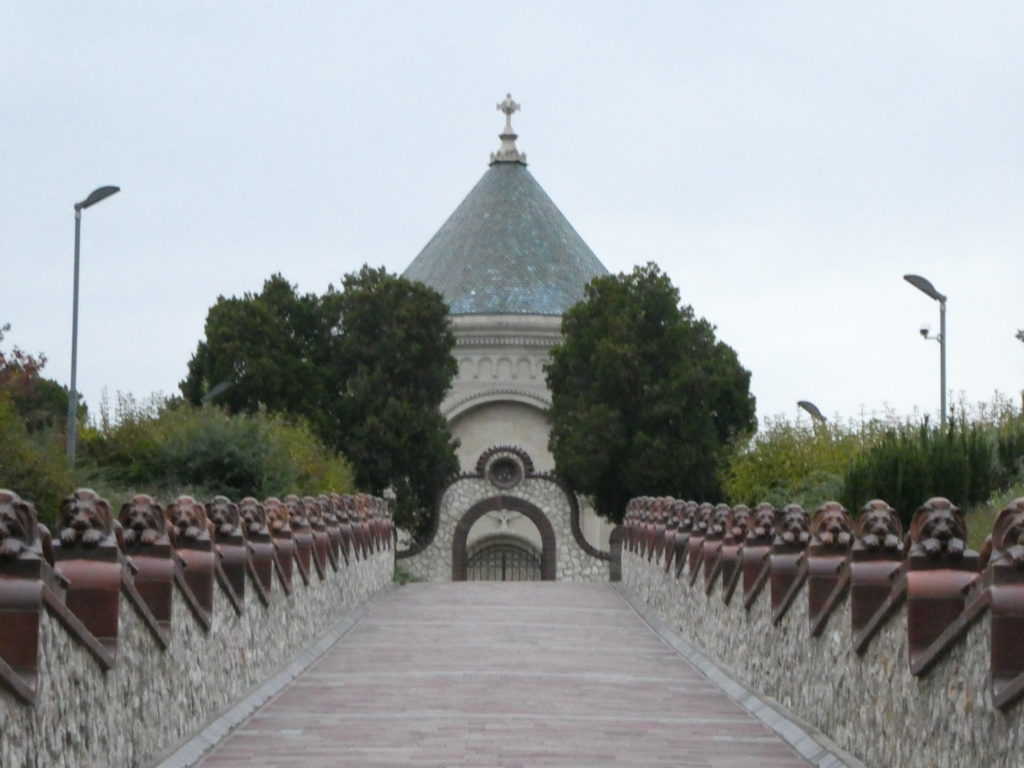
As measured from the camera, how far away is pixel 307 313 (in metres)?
49.0

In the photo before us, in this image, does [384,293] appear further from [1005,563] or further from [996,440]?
[1005,563]

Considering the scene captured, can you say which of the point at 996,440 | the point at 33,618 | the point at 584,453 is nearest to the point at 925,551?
the point at 33,618

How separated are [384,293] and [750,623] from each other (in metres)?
32.3

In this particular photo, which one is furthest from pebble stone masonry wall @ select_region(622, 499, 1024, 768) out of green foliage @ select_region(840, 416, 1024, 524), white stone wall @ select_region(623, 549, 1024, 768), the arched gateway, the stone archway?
the arched gateway

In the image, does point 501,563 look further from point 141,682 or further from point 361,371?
point 141,682

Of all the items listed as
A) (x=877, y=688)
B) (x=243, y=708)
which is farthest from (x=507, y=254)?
(x=877, y=688)

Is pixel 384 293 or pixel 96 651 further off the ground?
pixel 384 293

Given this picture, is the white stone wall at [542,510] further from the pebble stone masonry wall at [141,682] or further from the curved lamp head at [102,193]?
the pebble stone masonry wall at [141,682]

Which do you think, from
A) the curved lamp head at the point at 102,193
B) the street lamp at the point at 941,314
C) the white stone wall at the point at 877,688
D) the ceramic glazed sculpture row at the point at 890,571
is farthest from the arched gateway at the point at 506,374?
the white stone wall at the point at 877,688

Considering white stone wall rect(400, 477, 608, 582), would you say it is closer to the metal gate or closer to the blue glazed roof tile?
the metal gate

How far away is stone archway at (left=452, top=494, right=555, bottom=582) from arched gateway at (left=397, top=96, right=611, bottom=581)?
0.02 meters

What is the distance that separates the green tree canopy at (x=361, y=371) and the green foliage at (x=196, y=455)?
10115 millimetres

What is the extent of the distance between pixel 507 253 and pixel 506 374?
14.0 feet

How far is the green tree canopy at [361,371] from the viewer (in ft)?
150
